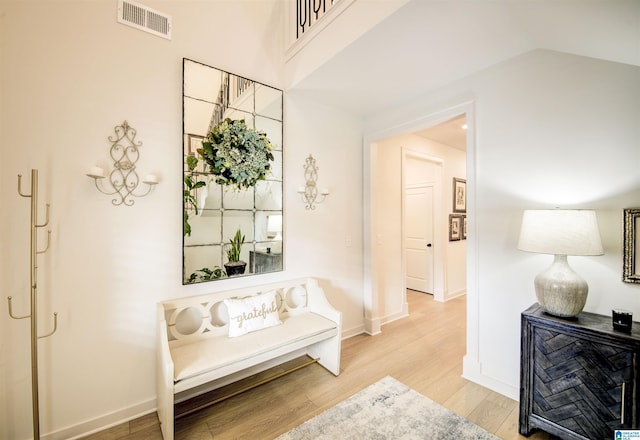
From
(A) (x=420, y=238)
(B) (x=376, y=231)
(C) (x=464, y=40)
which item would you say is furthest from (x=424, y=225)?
(C) (x=464, y=40)

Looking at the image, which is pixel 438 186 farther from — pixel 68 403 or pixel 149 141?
pixel 68 403

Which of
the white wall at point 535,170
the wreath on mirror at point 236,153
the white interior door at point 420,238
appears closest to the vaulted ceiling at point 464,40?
the white wall at point 535,170

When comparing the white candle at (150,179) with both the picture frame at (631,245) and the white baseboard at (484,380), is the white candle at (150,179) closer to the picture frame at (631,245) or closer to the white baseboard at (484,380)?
the white baseboard at (484,380)

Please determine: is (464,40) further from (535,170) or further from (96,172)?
(96,172)

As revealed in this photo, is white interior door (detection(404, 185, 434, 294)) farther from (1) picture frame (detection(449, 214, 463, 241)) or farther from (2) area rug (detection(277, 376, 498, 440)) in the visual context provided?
(2) area rug (detection(277, 376, 498, 440))

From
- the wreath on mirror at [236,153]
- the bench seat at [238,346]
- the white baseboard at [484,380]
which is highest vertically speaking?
the wreath on mirror at [236,153]

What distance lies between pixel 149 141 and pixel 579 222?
295 cm

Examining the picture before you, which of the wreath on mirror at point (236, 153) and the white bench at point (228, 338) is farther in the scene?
the wreath on mirror at point (236, 153)

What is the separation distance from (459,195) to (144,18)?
5.10 m

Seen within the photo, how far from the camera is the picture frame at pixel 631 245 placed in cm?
161

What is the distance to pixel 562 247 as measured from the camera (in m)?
1.63

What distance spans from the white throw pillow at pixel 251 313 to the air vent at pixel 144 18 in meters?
2.18

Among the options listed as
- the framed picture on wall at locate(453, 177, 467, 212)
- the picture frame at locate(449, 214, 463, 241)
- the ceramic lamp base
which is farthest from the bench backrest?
the framed picture on wall at locate(453, 177, 467, 212)

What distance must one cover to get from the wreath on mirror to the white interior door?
3463 millimetres
